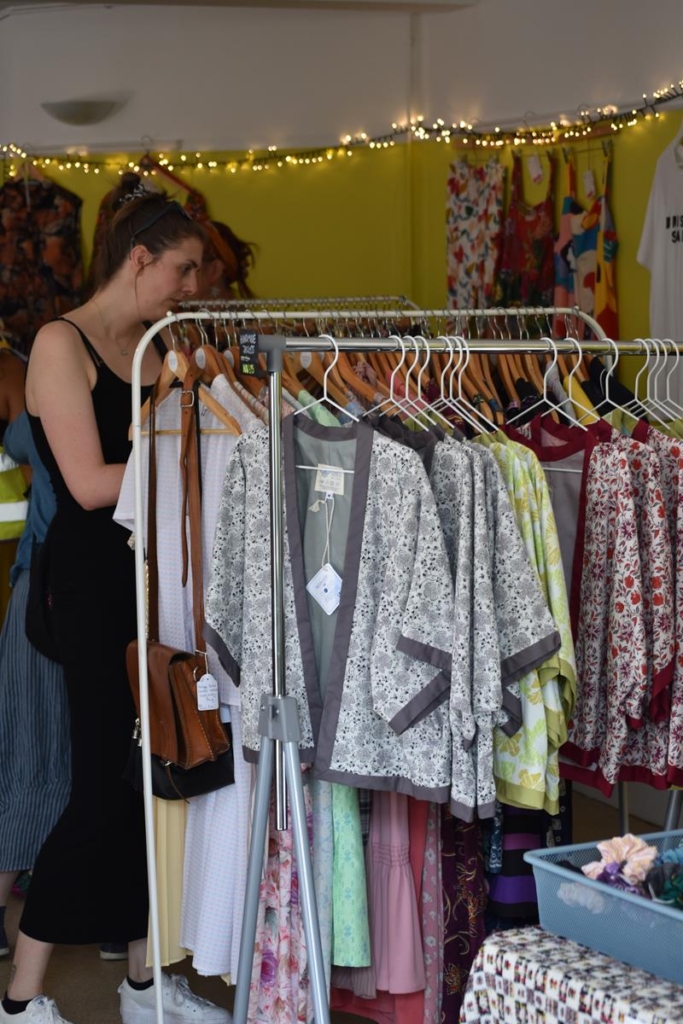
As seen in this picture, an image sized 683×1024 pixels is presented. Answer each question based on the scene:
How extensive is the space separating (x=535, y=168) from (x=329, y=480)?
3268mm

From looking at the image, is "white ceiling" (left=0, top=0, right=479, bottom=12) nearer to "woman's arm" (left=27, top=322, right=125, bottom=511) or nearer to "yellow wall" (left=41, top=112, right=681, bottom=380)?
"yellow wall" (left=41, top=112, right=681, bottom=380)

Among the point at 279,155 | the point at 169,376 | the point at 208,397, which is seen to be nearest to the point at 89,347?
the point at 169,376

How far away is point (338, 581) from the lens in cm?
236

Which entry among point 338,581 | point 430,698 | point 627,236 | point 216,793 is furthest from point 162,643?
point 627,236

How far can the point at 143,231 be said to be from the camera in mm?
3002

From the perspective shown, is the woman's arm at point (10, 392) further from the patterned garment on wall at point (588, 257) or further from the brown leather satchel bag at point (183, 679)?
the patterned garment on wall at point (588, 257)

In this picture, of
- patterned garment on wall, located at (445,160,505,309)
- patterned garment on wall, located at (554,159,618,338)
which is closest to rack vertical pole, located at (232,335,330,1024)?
patterned garment on wall, located at (554,159,618,338)

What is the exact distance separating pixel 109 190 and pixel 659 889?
5.15 m

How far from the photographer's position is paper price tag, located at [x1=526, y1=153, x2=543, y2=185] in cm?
524

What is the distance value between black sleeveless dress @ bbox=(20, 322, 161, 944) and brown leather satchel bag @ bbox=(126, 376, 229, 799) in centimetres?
25

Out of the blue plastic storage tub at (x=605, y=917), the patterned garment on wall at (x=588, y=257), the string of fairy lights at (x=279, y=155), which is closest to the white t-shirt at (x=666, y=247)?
the patterned garment on wall at (x=588, y=257)

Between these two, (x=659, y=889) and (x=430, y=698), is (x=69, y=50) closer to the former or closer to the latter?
(x=430, y=698)

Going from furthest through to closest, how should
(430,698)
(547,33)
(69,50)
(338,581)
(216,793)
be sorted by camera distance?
(69,50) → (547,33) → (216,793) → (338,581) → (430,698)

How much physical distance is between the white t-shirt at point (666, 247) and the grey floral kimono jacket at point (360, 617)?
7.66 feet
